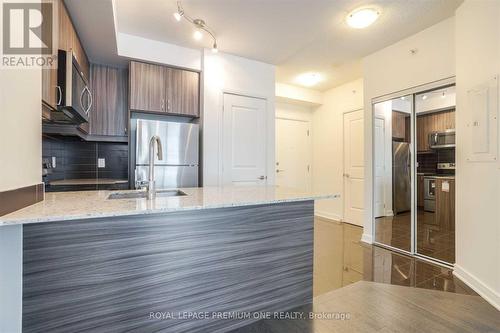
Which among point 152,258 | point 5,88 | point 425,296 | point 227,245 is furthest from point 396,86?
point 5,88

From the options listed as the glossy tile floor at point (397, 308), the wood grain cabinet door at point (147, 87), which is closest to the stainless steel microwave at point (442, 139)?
the glossy tile floor at point (397, 308)

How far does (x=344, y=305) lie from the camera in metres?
1.98

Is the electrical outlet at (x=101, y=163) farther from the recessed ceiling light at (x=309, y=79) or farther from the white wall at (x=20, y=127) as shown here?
the recessed ceiling light at (x=309, y=79)

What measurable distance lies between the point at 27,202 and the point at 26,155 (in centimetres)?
24

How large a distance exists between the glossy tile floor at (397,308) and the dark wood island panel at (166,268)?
0.16m

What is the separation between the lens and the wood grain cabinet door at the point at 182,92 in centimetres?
331

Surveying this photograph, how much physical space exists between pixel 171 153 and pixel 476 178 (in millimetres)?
3229

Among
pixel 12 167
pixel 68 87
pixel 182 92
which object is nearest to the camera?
pixel 12 167

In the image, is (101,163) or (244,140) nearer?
(101,163)

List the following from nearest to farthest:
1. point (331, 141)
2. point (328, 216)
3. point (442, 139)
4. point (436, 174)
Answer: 1. point (442, 139)
2. point (436, 174)
3. point (331, 141)
4. point (328, 216)

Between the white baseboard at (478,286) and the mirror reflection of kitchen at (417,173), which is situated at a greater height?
the mirror reflection of kitchen at (417,173)

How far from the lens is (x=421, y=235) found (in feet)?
10.2

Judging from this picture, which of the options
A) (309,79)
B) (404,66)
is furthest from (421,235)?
(309,79)

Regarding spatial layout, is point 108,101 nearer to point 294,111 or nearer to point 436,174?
point 294,111
